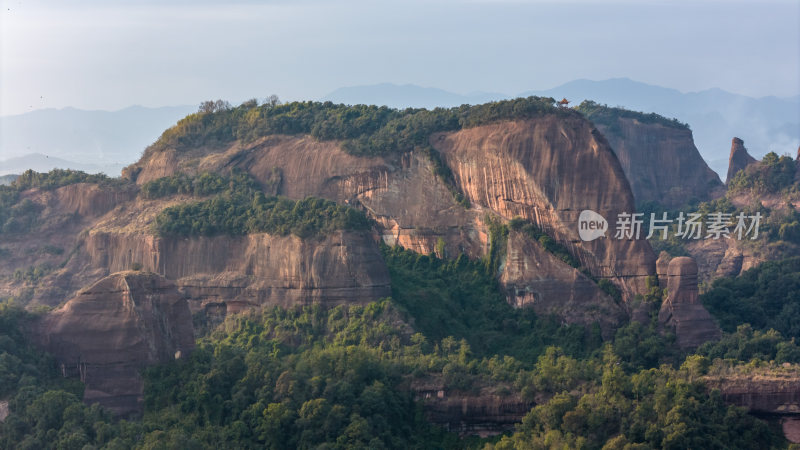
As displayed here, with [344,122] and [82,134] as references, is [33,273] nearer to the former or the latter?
[344,122]

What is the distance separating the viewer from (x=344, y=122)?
60719 millimetres

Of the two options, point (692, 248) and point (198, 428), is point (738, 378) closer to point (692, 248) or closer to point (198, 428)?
point (198, 428)

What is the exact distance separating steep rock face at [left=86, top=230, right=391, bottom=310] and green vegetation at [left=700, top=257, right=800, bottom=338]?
1453cm

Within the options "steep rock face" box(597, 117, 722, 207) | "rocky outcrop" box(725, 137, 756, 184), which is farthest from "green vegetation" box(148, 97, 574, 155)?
"rocky outcrop" box(725, 137, 756, 184)

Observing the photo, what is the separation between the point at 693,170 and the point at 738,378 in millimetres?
43613

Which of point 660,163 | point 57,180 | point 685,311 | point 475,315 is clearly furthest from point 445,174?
point 660,163

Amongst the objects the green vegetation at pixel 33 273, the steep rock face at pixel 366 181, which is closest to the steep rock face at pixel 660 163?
the steep rock face at pixel 366 181

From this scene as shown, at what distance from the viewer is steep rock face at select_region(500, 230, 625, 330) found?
2003 inches

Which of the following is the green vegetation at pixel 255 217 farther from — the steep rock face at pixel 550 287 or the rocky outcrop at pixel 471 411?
the rocky outcrop at pixel 471 411

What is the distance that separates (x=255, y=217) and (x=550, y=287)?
1299 cm

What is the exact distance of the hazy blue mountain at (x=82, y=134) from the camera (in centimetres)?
14775

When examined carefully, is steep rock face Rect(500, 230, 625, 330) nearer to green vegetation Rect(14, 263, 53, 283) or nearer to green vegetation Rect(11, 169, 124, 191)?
green vegetation Rect(11, 169, 124, 191)

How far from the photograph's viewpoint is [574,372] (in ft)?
141

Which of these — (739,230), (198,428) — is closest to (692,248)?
(739,230)
